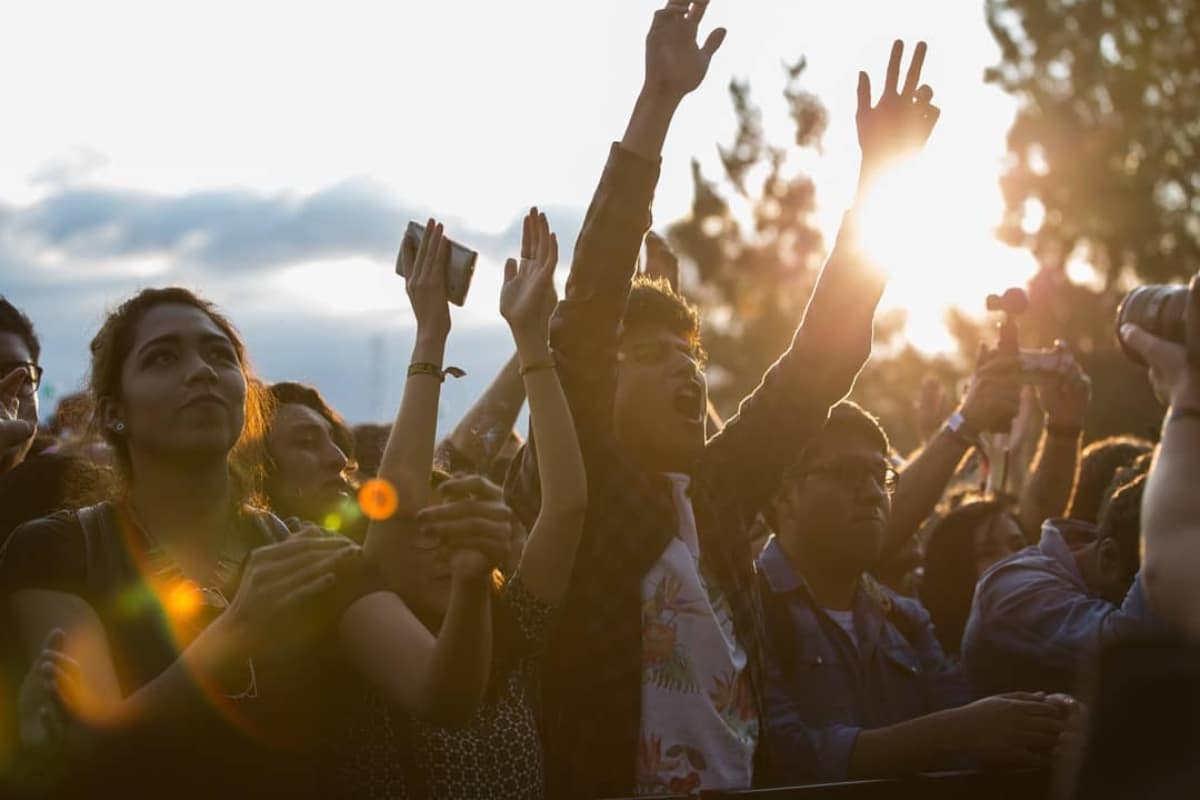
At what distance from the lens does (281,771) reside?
2781 mm

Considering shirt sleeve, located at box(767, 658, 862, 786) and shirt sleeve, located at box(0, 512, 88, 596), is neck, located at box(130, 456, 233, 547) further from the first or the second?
shirt sleeve, located at box(767, 658, 862, 786)

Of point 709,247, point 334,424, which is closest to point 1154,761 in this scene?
point 334,424

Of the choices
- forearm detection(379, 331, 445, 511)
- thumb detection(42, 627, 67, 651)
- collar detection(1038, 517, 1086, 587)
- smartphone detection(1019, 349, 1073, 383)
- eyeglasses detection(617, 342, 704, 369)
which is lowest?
thumb detection(42, 627, 67, 651)

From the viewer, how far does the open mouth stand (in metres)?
3.37

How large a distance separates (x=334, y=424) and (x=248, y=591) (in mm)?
2055

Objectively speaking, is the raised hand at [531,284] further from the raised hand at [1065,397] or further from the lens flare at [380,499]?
the raised hand at [1065,397]

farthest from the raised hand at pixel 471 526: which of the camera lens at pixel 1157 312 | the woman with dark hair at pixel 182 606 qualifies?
the camera lens at pixel 1157 312

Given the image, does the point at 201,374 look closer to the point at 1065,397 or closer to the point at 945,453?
the point at 945,453

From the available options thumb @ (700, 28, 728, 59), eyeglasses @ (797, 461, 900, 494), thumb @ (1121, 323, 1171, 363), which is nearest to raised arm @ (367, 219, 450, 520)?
thumb @ (700, 28, 728, 59)

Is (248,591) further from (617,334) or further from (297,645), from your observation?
(617,334)

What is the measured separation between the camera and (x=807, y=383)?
3537 millimetres

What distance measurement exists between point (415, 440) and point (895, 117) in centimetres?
164

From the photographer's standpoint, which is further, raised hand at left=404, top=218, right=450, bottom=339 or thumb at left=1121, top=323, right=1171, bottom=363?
raised hand at left=404, top=218, right=450, bottom=339

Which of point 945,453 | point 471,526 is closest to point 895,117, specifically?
point 945,453
